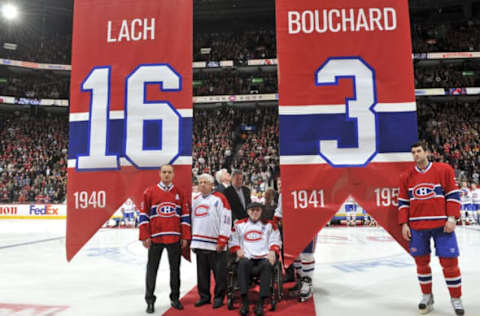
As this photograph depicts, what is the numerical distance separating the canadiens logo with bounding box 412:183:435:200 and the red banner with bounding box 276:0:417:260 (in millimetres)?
608

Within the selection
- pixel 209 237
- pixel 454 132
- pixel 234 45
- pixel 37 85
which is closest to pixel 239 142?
pixel 234 45

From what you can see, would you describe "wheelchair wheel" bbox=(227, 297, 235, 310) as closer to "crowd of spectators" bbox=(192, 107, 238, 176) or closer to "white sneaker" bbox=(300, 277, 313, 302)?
"white sneaker" bbox=(300, 277, 313, 302)

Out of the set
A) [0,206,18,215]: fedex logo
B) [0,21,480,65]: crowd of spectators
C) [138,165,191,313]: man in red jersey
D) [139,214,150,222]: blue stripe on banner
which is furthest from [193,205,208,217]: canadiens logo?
[0,21,480,65]: crowd of spectators

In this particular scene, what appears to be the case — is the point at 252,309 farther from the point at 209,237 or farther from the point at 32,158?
the point at 32,158

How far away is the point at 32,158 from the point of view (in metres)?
22.1

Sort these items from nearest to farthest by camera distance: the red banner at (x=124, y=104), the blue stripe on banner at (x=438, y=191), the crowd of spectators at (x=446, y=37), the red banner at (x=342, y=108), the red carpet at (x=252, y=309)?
the red banner at (x=342, y=108), the red banner at (x=124, y=104), the blue stripe on banner at (x=438, y=191), the red carpet at (x=252, y=309), the crowd of spectators at (x=446, y=37)

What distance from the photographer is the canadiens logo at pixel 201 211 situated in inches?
148

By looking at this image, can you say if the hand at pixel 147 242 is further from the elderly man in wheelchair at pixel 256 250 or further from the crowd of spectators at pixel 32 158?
the crowd of spectators at pixel 32 158

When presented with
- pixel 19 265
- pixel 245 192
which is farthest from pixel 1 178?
pixel 245 192

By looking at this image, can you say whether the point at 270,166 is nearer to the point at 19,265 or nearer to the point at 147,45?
the point at 19,265

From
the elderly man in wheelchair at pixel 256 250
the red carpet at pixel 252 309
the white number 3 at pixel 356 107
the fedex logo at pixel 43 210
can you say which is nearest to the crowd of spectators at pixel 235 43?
the fedex logo at pixel 43 210

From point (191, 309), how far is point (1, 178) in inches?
799

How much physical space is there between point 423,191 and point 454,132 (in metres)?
21.2

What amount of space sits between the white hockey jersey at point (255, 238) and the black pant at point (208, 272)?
19cm
